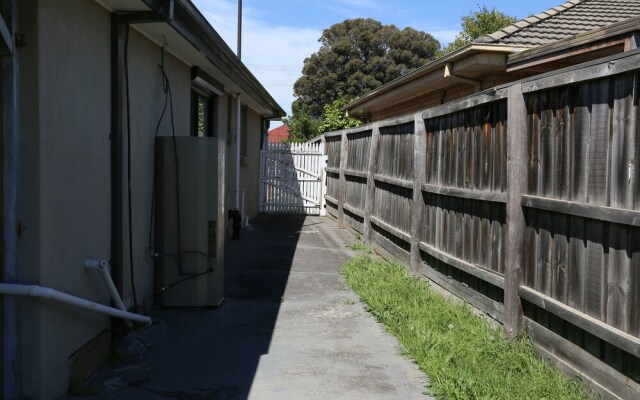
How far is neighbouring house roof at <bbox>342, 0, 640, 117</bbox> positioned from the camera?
8716 millimetres

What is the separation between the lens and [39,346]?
4016mm

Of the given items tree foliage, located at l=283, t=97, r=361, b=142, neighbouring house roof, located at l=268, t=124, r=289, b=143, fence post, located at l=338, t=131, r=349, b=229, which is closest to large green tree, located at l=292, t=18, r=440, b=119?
tree foliage, located at l=283, t=97, r=361, b=142

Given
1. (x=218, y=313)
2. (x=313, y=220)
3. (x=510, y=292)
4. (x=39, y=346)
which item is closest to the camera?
(x=39, y=346)

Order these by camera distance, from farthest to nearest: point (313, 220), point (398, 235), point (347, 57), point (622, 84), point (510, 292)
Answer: point (347, 57), point (313, 220), point (398, 235), point (510, 292), point (622, 84)

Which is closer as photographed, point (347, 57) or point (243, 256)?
point (243, 256)

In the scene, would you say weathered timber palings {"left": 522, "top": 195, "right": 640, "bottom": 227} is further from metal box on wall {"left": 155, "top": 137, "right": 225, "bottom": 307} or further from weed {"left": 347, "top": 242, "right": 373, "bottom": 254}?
weed {"left": 347, "top": 242, "right": 373, "bottom": 254}

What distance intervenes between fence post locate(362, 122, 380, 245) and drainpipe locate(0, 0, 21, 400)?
787cm

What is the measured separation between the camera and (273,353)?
17.8 ft

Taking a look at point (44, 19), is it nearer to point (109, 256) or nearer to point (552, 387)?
point (109, 256)

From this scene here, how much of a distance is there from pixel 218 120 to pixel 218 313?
5169mm

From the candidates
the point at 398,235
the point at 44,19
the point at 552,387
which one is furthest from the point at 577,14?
the point at 44,19

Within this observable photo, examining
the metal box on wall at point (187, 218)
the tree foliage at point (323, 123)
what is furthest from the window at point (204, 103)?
the tree foliage at point (323, 123)

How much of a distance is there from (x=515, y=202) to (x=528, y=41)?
565 cm

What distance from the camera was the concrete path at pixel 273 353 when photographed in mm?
4594
